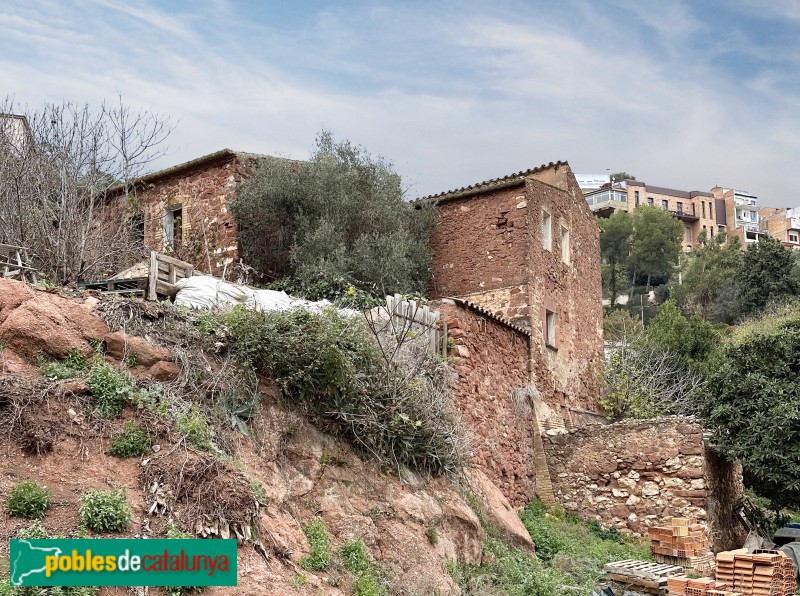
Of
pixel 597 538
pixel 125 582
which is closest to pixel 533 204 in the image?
pixel 597 538

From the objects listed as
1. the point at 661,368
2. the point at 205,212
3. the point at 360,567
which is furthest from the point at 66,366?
the point at 661,368

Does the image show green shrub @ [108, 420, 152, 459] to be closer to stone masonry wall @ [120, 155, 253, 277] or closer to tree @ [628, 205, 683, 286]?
stone masonry wall @ [120, 155, 253, 277]

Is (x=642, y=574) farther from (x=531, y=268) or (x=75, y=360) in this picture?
(x=75, y=360)

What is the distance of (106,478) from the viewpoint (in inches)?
305

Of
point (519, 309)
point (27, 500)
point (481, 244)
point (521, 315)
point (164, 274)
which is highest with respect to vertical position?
point (481, 244)

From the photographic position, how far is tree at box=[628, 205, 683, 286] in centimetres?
6231

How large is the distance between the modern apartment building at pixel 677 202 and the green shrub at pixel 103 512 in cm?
7736

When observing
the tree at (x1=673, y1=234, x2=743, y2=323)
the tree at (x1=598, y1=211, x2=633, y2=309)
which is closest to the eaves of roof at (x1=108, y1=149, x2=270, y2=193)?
the tree at (x1=673, y1=234, x2=743, y2=323)

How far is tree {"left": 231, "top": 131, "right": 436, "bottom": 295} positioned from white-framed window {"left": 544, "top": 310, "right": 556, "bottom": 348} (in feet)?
9.14

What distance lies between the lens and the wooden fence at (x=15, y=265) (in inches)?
437

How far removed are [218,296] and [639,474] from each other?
28.5ft

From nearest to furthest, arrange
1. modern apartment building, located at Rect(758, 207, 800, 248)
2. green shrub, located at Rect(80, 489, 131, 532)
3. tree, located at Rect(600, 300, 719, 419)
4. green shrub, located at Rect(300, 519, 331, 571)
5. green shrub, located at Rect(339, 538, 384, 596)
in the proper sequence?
green shrub, located at Rect(80, 489, 131, 532) < green shrub, located at Rect(300, 519, 331, 571) < green shrub, located at Rect(339, 538, 384, 596) < tree, located at Rect(600, 300, 719, 419) < modern apartment building, located at Rect(758, 207, 800, 248)

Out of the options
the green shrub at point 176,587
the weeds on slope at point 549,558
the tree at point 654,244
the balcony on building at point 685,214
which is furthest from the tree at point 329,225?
the balcony on building at point 685,214

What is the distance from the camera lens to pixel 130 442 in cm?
814
